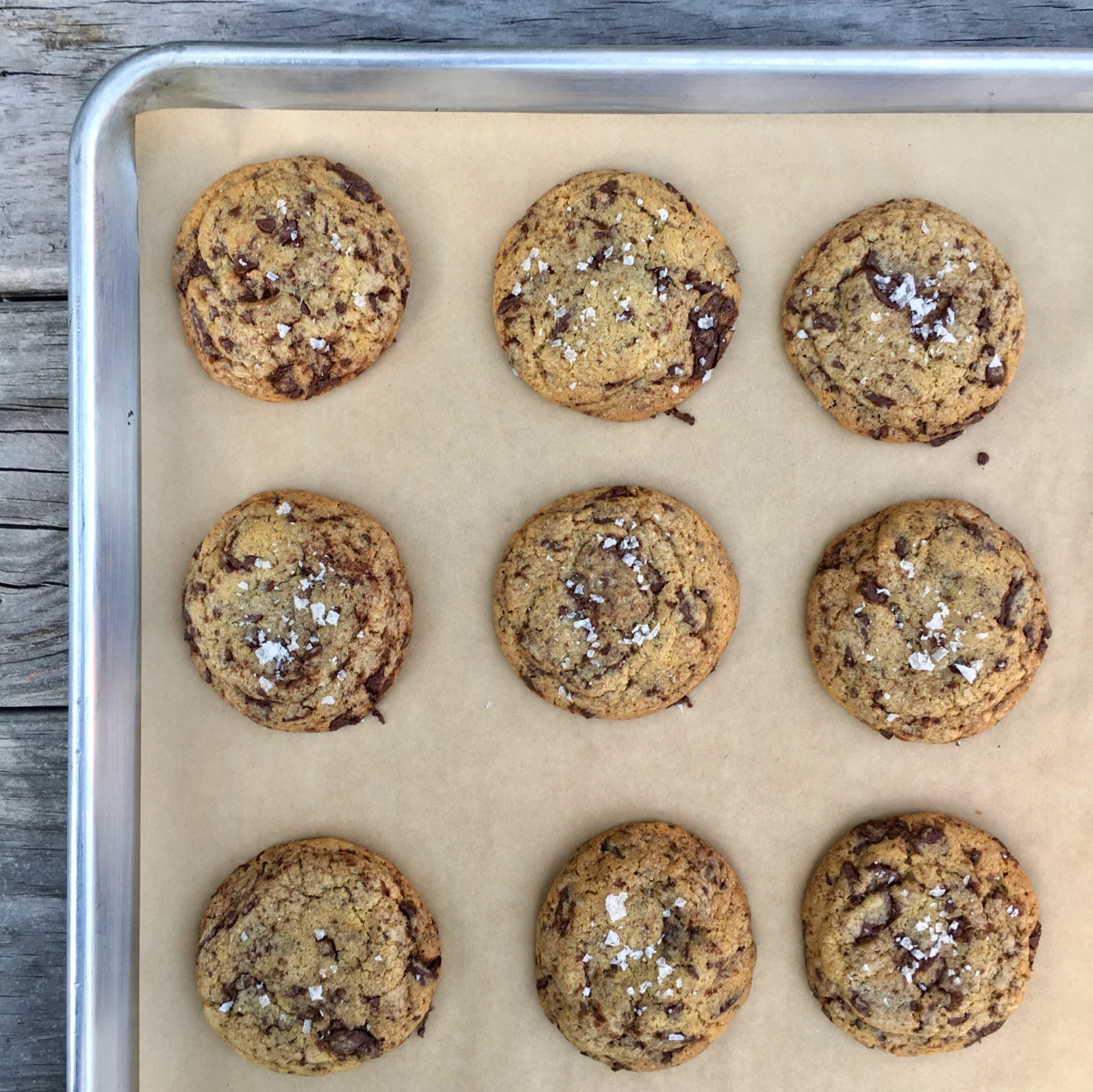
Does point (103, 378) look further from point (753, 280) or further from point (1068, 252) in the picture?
point (1068, 252)

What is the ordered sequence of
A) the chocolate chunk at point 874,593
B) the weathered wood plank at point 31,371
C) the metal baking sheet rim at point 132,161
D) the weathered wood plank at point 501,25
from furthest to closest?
1. the weathered wood plank at point 31,371
2. the weathered wood plank at point 501,25
3. the chocolate chunk at point 874,593
4. the metal baking sheet rim at point 132,161

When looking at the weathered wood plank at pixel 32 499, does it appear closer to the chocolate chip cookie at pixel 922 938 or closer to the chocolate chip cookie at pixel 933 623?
the chocolate chip cookie at pixel 933 623

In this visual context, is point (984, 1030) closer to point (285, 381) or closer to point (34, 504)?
point (285, 381)

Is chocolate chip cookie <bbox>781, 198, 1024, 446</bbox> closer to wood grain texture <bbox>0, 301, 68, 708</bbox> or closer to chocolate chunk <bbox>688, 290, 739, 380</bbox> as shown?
chocolate chunk <bbox>688, 290, 739, 380</bbox>

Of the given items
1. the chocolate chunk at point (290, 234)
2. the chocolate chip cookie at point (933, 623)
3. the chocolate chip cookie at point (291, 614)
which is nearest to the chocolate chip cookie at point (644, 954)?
the chocolate chip cookie at point (933, 623)

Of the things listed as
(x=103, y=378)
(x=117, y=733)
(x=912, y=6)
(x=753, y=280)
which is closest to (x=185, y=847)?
(x=117, y=733)

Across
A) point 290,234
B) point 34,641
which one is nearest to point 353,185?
point 290,234
